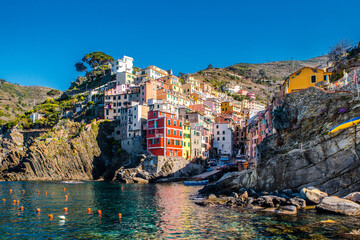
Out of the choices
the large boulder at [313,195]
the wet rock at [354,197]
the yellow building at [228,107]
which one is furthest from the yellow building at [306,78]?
the yellow building at [228,107]

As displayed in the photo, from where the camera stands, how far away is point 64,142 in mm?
96438

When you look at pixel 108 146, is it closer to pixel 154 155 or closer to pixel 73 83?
pixel 154 155

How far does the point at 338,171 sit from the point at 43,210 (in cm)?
3561

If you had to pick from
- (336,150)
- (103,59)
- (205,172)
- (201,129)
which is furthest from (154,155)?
(103,59)

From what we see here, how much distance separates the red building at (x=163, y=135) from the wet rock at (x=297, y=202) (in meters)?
50.7

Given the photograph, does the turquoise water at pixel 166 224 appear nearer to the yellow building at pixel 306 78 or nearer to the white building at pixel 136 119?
the yellow building at pixel 306 78

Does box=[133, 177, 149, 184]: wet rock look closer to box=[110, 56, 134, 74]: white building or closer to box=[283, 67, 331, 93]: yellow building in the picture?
box=[283, 67, 331, 93]: yellow building

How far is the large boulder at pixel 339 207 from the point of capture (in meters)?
29.1

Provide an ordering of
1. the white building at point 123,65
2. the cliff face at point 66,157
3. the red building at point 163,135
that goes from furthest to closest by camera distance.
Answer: the white building at point 123,65
the cliff face at point 66,157
the red building at point 163,135

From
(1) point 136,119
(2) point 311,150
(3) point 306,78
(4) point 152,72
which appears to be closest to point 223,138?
(1) point 136,119

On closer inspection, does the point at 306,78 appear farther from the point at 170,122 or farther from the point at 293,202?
the point at 170,122

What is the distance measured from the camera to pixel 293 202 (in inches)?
1335

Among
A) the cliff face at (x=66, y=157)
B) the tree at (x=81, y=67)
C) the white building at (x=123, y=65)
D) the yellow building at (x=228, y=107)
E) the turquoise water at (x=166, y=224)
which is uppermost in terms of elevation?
the tree at (x=81, y=67)

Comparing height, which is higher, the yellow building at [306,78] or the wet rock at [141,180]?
the yellow building at [306,78]
